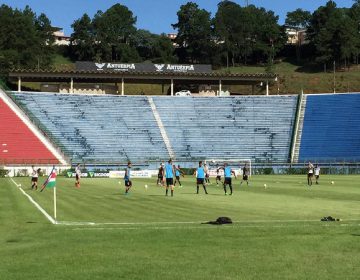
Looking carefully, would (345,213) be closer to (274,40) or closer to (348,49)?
(348,49)

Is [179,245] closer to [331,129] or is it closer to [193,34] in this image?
[331,129]

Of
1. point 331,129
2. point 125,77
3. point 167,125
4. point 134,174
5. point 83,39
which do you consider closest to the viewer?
point 134,174

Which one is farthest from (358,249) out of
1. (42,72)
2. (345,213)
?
(42,72)

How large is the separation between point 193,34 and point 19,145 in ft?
353

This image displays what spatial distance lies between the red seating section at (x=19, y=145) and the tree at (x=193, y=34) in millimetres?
98661

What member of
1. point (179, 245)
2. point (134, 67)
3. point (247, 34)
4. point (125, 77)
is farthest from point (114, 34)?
point (179, 245)

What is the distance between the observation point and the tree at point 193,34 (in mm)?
177625

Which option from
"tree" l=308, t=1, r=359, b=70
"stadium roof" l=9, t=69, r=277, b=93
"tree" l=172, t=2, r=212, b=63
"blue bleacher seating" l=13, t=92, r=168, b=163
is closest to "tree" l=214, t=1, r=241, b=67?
"tree" l=172, t=2, r=212, b=63

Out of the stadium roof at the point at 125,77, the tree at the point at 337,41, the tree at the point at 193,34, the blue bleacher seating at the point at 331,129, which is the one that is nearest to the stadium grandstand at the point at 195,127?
the blue bleacher seating at the point at 331,129

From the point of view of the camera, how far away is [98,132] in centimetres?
8856

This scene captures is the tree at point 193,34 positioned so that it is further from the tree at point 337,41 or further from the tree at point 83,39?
the tree at point 337,41

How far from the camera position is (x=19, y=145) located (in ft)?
267

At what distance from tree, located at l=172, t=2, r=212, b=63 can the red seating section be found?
3884 inches

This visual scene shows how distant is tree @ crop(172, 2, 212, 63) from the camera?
177625 mm
